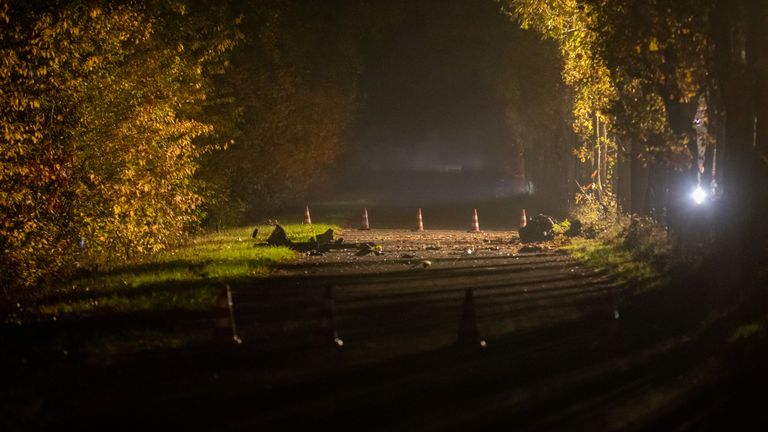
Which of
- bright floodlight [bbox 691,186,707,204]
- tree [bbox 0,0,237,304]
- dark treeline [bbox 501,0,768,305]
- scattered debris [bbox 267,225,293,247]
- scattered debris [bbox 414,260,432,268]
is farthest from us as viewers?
scattered debris [bbox 267,225,293,247]

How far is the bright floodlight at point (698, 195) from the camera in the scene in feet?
66.7

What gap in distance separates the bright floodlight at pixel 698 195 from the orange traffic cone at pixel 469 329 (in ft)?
34.0

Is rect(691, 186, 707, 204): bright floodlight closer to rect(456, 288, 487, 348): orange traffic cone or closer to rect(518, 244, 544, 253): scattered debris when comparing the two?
rect(518, 244, 544, 253): scattered debris

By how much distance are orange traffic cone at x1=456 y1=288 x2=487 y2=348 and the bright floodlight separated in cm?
1037

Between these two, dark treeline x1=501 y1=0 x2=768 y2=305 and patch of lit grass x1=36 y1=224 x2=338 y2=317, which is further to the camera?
dark treeline x1=501 y1=0 x2=768 y2=305

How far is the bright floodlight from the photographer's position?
20344 mm

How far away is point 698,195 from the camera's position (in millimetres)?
21656

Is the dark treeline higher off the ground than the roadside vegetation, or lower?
higher

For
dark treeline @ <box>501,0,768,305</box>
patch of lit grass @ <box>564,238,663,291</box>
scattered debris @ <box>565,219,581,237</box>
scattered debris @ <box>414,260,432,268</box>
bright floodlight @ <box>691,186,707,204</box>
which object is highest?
dark treeline @ <box>501,0,768,305</box>

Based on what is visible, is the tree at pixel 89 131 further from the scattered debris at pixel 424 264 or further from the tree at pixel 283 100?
the tree at pixel 283 100

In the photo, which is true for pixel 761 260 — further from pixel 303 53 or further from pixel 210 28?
pixel 303 53

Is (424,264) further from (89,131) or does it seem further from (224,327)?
(224,327)

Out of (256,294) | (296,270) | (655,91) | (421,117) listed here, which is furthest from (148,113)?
(421,117)

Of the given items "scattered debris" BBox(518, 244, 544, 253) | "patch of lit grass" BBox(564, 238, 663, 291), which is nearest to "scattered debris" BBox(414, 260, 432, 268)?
"patch of lit grass" BBox(564, 238, 663, 291)
